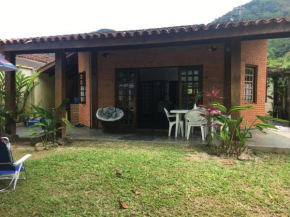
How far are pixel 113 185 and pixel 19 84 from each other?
689cm

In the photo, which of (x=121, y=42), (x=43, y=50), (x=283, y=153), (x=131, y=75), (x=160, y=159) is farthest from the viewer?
(x=131, y=75)

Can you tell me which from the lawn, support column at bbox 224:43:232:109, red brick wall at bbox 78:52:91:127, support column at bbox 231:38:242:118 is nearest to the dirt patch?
the lawn

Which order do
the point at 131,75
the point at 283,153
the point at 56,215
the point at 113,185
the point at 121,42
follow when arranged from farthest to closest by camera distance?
the point at 131,75 < the point at 121,42 < the point at 283,153 < the point at 113,185 < the point at 56,215

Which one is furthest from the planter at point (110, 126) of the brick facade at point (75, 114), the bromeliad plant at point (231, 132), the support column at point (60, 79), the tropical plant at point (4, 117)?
the bromeliad plant at point (231, 132)

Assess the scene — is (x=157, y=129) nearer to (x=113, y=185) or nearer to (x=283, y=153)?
(x=283, y=153)

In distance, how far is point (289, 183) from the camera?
3654 mm

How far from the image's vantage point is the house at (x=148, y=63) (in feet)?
19.3

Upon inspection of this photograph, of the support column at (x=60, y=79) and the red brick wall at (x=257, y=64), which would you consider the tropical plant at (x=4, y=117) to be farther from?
the red brick wall at (x=257, y=64)

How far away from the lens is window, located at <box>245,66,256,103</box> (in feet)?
27.7

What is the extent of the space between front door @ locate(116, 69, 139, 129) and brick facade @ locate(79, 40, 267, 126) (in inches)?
7.8

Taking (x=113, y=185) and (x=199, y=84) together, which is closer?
(x=113, y=185)

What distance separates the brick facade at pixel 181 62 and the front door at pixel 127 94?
199 millimetres

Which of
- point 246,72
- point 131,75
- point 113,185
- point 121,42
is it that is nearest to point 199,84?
point 246,72

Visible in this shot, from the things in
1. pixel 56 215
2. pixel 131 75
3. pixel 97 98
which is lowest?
pixel 56 215
